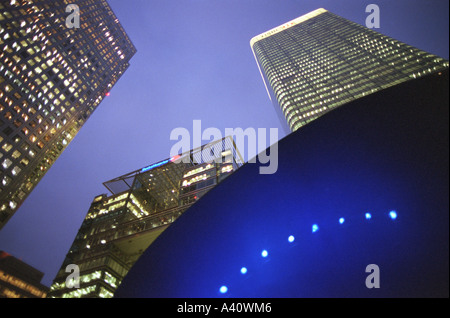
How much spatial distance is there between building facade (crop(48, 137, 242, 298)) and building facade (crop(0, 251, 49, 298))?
163 ft

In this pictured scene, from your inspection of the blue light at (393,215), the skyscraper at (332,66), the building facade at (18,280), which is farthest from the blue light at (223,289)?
the building facade at (18,280)

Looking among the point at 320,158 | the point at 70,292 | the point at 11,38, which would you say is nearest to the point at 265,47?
the point at 11,38

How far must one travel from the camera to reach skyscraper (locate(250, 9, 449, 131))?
57.6 m

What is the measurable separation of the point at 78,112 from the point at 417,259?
7822 centimetres

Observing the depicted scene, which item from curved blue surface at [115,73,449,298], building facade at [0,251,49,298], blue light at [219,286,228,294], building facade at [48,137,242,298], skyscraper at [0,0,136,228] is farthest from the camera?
building facade at [0,251,49,298]

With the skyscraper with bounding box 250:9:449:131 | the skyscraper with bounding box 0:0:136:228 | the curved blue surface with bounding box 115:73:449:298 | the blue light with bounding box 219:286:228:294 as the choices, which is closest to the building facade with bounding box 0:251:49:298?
the skyscraper with bounding box 0:0:136:228

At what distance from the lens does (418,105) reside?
20.9ft

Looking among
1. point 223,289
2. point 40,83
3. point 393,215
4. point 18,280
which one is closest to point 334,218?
point 393,215

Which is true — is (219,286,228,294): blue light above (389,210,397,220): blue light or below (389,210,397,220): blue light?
below

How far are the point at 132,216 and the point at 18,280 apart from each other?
7123 centimetres

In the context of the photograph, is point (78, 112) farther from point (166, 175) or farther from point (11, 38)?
point (166, 175)

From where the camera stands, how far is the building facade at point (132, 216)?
39.1 meters

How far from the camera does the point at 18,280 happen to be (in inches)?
3425

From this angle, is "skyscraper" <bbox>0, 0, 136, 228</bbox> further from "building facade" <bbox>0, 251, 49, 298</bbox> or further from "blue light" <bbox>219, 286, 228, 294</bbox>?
"blue light" <bbox>219, 286, 228, 294</bbox>
